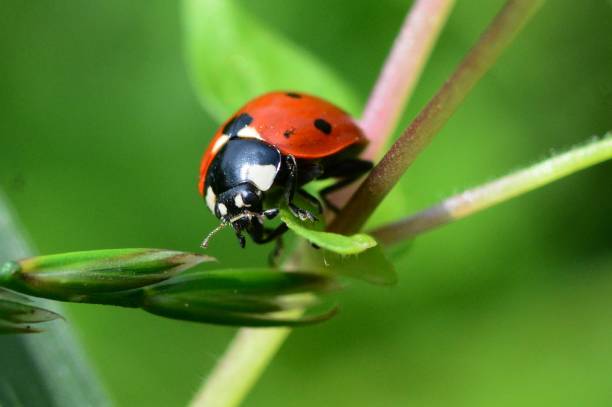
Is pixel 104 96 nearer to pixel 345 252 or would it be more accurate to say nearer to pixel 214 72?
pixel 214 72

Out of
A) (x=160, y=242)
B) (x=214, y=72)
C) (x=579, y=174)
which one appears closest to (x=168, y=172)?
(x=160, y=242)

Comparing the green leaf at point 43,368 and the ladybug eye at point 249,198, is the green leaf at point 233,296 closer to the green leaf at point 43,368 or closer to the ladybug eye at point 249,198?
the green leaf at point 43,368

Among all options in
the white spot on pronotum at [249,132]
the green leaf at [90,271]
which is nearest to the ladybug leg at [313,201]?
the white spot on pronotum at [249,132]

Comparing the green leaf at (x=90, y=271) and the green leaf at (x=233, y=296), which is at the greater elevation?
the green leaf at (x=90, y=271)

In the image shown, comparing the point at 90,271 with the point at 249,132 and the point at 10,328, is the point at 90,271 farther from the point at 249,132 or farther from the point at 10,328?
the point at 249,132

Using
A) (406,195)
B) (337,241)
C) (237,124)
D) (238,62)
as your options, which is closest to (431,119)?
(337,241)

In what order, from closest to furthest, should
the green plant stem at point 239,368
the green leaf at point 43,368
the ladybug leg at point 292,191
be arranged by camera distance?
the green leaf at point 43,368 < the ladybug leg at point 292,191 < the green plant stem at point 239,368

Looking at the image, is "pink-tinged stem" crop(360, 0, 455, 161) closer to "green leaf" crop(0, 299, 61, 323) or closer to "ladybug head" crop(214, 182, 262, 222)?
"ladybug head" crop(214, 182, 262, 222)

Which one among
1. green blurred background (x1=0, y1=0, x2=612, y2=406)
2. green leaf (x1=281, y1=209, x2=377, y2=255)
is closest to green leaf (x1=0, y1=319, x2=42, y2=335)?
green leaf (x1=281, y1=209, x2=377, y2=255)
